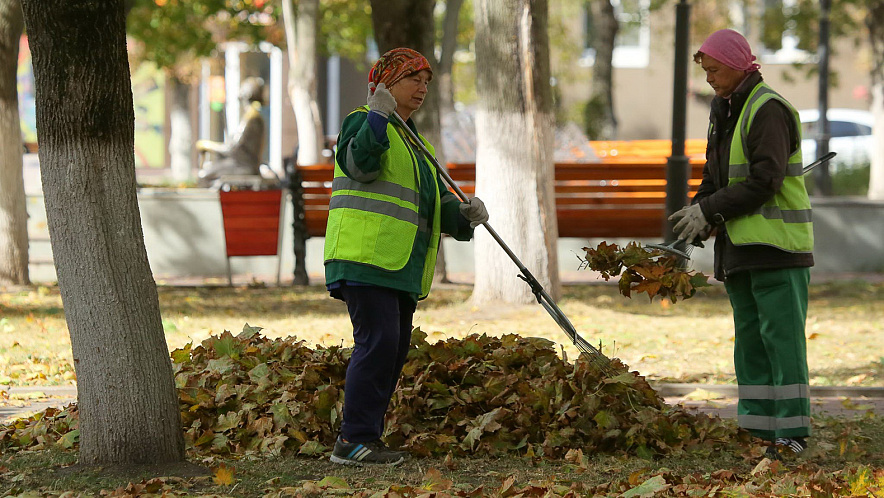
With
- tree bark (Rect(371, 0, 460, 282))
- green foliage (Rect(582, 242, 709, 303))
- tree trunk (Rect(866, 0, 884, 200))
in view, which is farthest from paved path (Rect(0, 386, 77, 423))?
tree trunk (Rect(866, 0, 884, 200))

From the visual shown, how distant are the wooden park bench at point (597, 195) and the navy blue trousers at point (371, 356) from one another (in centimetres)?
734

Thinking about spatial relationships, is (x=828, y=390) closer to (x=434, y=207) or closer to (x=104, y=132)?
(x=434, y=207)

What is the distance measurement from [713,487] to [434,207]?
160cm

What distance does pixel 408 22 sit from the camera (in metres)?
11.3

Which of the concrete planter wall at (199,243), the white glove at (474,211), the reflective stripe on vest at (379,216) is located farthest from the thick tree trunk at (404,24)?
the reflective stripe on vest at (379,216)

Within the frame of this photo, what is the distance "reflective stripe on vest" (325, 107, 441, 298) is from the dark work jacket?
4.45 feet

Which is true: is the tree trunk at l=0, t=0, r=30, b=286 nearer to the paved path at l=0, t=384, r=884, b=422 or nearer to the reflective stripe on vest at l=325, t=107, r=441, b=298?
the paved path at l=0, t=384, r=884, b=422

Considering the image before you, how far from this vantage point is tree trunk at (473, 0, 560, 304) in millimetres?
9633

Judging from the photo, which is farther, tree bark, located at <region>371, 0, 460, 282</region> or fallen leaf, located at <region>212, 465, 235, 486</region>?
tree bark, located at <region>371, 0, 460, 282</region>

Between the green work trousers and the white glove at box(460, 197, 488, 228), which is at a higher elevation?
the white glove at box(460, 197, 488, 228)

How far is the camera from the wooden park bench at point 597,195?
12.3m

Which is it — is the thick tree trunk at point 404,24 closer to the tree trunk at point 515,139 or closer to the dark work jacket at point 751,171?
the tree trunk at point 515,139

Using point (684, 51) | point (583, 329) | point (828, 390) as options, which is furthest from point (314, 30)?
point (828, 390)

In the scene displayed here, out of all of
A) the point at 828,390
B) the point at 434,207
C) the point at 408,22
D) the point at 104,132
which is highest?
the point at 408,22
